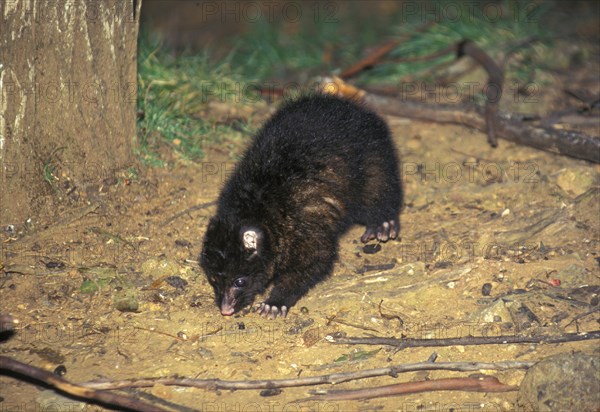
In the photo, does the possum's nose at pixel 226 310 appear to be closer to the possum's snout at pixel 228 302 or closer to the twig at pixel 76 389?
the possum's snout at pixel 228 302

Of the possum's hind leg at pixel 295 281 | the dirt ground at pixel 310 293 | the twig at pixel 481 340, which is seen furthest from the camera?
the possum's hind leg at pixel 295 281

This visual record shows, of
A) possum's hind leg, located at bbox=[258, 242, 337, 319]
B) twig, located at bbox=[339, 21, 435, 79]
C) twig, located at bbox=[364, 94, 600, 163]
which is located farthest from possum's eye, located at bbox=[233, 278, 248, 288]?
twig, located at bbox=[339, 21, 435, 79]

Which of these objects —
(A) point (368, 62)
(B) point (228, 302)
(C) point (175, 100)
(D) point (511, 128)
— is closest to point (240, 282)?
(B) point (228, 302)

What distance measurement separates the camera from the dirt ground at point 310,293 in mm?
5582

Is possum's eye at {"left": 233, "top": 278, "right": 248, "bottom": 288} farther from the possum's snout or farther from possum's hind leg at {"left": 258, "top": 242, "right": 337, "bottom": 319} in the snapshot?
possum's hind leg at {"left": 258, "top": 242, "right": 337, "bottom": 319}

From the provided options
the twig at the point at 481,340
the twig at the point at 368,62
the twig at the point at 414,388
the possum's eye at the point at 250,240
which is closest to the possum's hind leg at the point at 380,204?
the possum's eye at the point at 250,240

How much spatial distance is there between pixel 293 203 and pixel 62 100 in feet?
6.74

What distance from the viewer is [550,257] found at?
6688 mm

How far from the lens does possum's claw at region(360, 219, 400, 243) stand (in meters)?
7.12

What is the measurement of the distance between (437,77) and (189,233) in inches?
167

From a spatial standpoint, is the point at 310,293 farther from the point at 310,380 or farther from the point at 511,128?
the point at 511,128

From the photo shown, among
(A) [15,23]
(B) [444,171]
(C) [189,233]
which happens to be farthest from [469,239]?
(A) [15,23]

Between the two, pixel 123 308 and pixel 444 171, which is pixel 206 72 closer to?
pixel 444 171

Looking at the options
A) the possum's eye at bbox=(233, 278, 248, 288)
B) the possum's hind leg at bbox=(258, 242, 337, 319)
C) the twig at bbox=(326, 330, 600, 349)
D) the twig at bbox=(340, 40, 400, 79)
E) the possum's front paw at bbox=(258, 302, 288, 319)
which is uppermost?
the twig at bbox=(340, 40, 400, 79)
